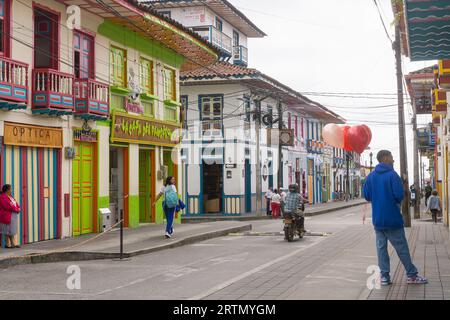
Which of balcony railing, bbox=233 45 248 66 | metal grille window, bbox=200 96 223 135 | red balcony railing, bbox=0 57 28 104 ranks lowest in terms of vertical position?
red balcony railing, bbox=0 57 28 104

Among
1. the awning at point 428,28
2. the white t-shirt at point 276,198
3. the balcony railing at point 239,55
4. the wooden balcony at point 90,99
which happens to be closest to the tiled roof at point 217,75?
the white t-shirt at point 276,198

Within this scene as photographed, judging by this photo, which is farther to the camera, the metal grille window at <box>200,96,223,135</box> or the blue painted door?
the blue painted door

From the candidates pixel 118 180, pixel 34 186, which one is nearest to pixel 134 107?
pixel 118 180

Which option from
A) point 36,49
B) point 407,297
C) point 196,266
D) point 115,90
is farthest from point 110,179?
point 407,297

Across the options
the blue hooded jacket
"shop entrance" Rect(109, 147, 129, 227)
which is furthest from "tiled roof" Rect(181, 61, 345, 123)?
the blue hooded jacket

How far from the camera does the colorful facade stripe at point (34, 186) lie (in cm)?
1573

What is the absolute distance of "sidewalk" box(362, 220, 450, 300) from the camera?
336 inches

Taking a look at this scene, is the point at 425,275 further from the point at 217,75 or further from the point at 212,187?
the point at 212,187

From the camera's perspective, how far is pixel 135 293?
31.3ft

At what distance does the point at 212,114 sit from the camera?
36.6 metres

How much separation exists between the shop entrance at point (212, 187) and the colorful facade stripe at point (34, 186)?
64.4 feet

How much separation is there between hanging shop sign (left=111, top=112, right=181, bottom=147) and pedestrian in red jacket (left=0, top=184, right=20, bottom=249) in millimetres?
5858

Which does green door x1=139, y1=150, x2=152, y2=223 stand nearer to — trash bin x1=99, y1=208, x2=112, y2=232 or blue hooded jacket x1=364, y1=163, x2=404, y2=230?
trash bin x1=99, y1=208, x2=112, y2=232

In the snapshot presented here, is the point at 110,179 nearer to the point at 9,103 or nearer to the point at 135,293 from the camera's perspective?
the point at 9,103
